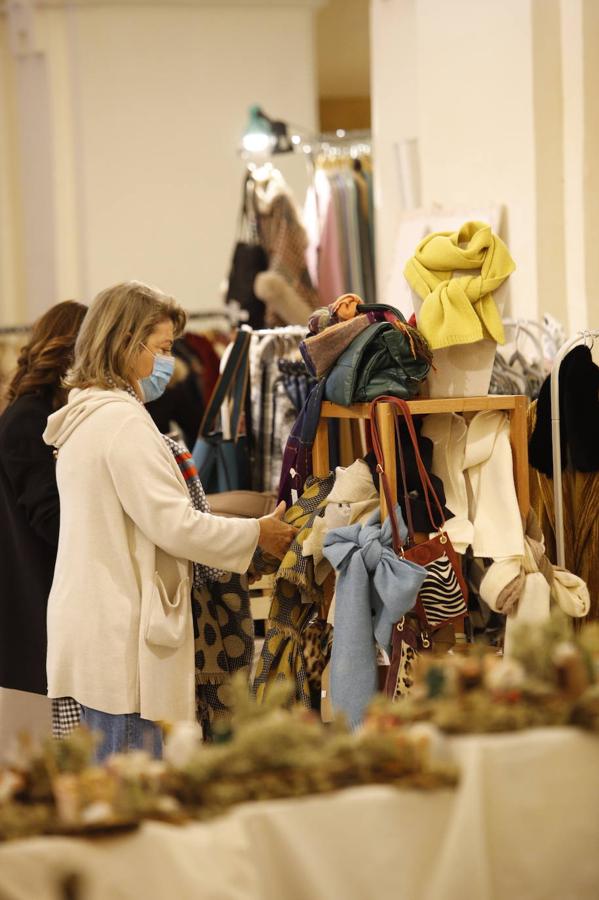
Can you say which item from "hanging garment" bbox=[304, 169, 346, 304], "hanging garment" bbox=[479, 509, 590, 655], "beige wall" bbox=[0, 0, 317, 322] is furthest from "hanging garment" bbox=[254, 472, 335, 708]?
"beige wall" bbox=[0, 0, 317, 322]

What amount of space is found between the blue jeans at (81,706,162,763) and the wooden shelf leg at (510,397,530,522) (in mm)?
1081

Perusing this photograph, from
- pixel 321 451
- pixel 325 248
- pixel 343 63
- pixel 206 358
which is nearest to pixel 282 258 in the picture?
pixel 325 248

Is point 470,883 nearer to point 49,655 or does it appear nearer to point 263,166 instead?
point 49,655

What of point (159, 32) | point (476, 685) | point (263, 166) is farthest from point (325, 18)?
point (476, 685)

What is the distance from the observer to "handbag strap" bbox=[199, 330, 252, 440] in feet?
13.9

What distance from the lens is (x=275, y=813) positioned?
160 centimetres

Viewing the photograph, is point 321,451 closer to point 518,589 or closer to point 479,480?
point 479,480

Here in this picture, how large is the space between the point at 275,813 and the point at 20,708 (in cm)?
222

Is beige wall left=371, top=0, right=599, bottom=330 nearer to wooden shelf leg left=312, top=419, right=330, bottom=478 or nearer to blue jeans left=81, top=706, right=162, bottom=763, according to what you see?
wooden shelf leg left=312, top=419, right=330, bottom=478

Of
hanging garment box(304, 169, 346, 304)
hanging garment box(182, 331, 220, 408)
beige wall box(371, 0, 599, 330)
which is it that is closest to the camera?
beige wall box(371, 0, 599, 330)

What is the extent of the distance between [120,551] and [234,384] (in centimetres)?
158

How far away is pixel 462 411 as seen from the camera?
304 cm

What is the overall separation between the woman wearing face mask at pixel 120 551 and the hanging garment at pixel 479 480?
0.59m

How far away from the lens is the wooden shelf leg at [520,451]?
3002 millimetres
